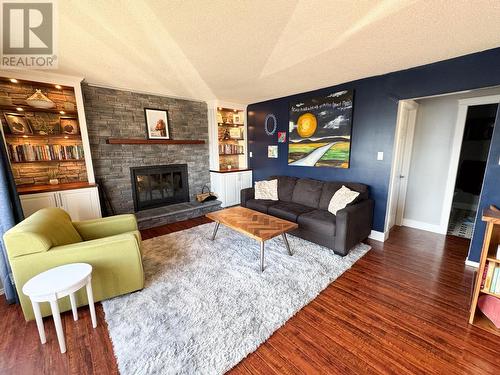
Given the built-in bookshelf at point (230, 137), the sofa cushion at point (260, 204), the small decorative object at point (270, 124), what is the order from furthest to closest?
the built-in bookshelf at point (230, 137)
the small decorative object at point (270, 124)
the sofa cushion at point (260, 204)

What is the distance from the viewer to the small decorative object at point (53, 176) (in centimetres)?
313

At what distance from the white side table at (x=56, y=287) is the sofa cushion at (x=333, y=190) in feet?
9.92

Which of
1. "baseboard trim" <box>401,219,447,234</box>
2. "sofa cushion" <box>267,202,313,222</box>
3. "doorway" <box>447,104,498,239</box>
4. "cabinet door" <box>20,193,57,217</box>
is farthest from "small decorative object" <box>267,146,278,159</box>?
"cabinet door" <box>20,193,57,217</box>

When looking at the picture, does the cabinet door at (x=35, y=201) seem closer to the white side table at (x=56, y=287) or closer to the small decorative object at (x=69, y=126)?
the small decorative object at (x=69, y=126)

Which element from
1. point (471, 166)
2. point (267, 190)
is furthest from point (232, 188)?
point (471, 166)

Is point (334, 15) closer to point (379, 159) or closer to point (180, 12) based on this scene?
point (180, 12)

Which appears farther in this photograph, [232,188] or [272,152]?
[232,188]

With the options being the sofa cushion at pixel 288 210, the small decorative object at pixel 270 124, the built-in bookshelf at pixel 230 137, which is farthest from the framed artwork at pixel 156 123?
the sofa cushion at pixel 288 210

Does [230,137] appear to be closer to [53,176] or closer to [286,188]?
[286,188]

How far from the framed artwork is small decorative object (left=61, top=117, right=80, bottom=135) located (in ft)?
3.43

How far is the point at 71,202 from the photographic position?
118 inches

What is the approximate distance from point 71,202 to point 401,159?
497 cm

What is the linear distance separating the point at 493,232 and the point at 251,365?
2121mm

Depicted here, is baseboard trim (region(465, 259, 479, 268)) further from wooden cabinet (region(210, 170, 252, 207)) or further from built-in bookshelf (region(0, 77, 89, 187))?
built-in bookshelf (region(0, 77, 89, 187))
